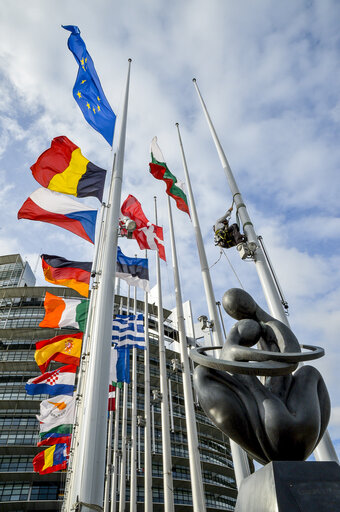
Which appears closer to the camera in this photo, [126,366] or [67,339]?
[67,339]

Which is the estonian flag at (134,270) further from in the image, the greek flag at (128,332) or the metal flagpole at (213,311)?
the greek flag at (128,332)

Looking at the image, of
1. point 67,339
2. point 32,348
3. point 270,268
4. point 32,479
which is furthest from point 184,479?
point 270,268

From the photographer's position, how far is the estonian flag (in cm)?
1393

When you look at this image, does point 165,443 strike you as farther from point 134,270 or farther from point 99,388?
point 99,388

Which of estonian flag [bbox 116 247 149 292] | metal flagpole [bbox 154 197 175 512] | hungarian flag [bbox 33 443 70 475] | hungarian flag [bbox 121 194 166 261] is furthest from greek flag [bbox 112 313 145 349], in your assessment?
hungarian flag [bbox 33 443 70 475]

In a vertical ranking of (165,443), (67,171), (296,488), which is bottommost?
(296,488)

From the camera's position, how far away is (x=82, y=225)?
379 inches

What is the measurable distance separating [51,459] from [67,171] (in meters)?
21.6

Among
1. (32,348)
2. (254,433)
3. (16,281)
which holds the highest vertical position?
(16,281)

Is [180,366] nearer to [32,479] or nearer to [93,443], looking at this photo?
[93,443]

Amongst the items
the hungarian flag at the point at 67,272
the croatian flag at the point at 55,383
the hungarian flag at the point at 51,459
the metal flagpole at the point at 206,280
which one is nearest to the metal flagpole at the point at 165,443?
the croatian flag at the point at 55,383

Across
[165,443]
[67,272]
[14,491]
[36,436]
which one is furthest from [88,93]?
[14,491]

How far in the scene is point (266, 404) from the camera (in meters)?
3.65

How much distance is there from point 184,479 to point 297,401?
146 feet
